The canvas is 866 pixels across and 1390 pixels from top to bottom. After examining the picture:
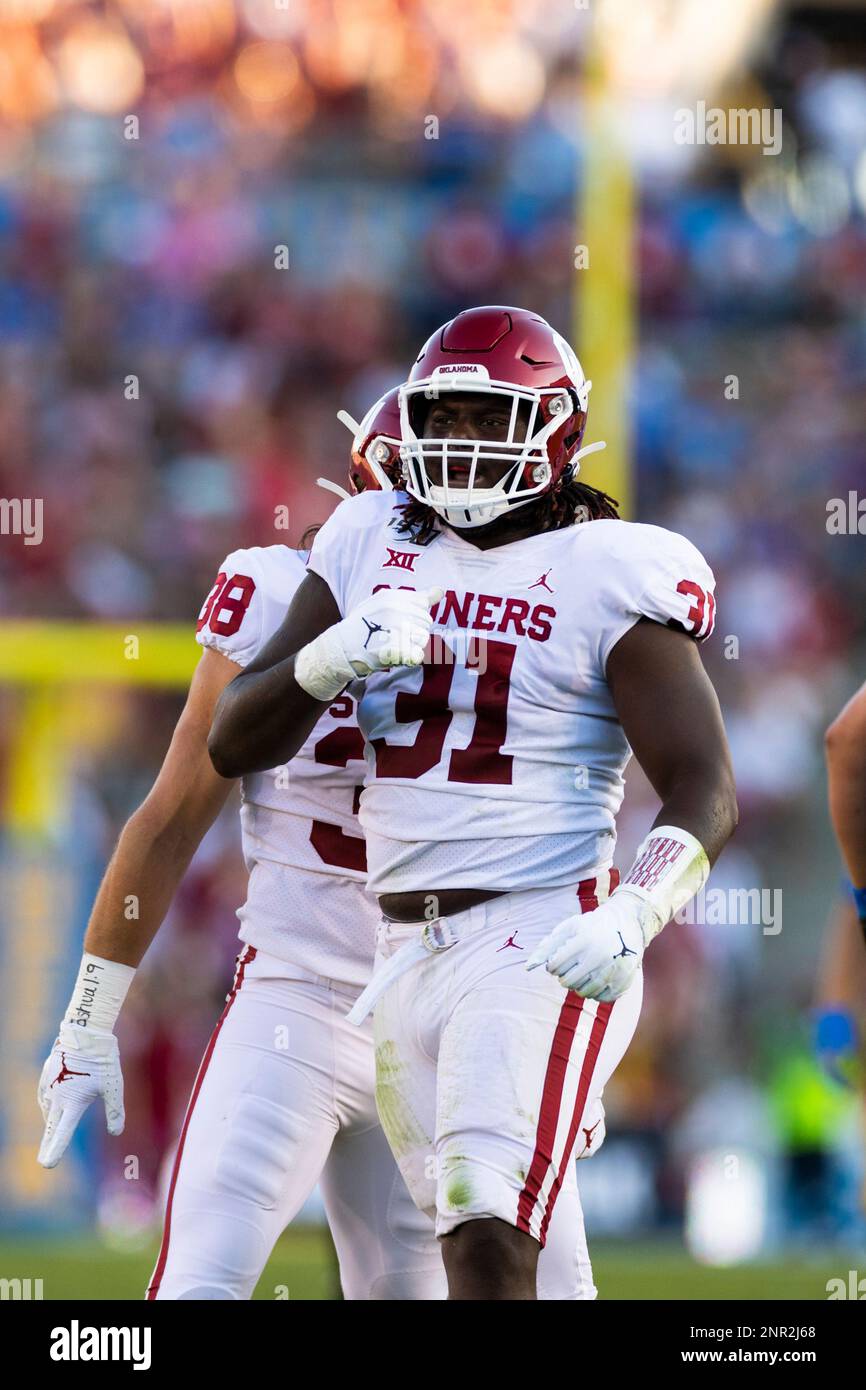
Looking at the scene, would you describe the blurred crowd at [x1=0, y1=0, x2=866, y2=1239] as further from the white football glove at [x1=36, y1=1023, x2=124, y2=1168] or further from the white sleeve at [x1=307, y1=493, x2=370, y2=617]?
the white sleeve at [x1=307, y1=493, x2=370, y2=617]

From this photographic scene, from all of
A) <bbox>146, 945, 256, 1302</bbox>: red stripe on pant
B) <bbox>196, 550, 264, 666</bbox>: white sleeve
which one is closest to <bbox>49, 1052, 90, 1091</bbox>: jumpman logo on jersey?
<bbox>146, 945, 256, 1302</bbox>: red stripe on pant

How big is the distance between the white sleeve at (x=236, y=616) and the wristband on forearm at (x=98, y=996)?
53 centimetres

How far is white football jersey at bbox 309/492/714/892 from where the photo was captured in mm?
2445

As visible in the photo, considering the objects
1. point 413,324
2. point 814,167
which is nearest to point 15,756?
point 413,324

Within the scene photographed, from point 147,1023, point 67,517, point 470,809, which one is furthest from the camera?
point 67,517

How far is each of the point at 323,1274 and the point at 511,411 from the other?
2.85 meters

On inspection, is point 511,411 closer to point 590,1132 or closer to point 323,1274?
point 590,1132

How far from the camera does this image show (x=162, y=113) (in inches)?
298

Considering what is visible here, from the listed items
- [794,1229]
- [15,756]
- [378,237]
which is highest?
[378,237]

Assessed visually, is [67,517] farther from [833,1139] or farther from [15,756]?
[833,1139]

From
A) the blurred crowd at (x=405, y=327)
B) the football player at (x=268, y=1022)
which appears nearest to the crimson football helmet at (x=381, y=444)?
the football player at (x=268, y=1022)

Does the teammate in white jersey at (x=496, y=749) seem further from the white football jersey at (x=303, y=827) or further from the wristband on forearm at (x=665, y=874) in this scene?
the white football jersey at (x=303, y=827)

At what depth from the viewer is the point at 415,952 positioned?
2.46m

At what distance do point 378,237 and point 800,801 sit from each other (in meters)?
2.62
